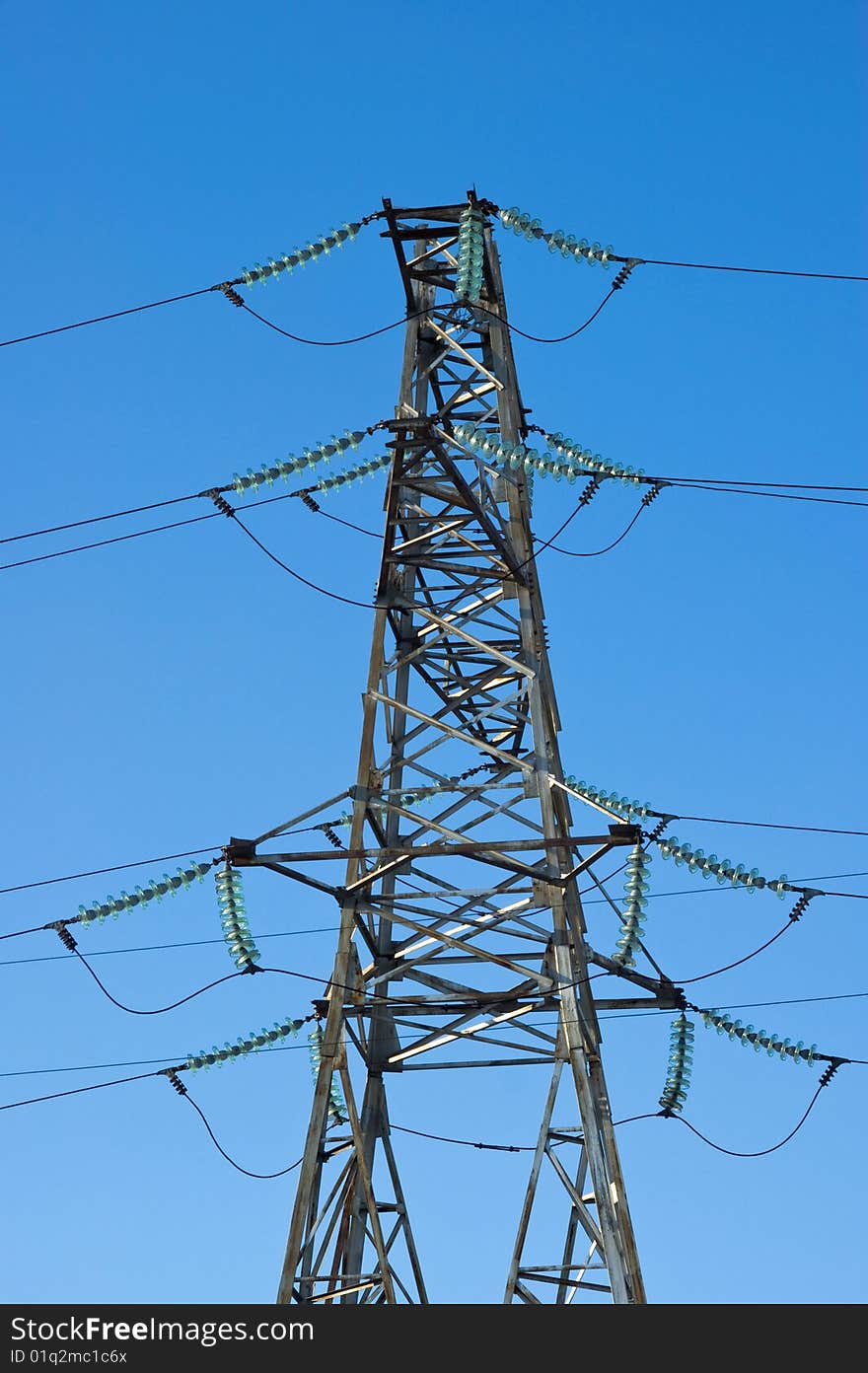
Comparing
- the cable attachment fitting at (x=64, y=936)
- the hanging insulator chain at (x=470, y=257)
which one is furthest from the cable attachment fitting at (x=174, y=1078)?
the hanging insulator chain at (x=470, y=257)

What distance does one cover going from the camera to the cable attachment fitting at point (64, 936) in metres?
22.8

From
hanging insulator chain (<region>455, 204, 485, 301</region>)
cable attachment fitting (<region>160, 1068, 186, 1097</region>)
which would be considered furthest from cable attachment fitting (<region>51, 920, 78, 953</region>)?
hanging insulator chain (<region>455, 204, 485, 301</region>)

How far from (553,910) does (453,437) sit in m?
5.89

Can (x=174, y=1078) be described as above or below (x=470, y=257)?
below

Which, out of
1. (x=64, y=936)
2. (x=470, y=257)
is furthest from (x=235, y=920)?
(x=470, y=257)

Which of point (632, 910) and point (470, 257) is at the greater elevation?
point (470, 257)

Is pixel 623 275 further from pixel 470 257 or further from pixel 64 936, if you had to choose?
pixel 64 936

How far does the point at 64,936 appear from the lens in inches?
899

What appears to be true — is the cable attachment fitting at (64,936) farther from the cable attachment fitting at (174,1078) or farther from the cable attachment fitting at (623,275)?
the cable attachment fitting at (623,275)

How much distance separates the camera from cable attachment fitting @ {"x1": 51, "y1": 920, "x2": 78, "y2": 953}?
22812mm

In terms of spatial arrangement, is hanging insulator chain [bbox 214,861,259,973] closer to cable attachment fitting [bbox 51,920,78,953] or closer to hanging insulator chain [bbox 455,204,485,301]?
cable attachment fitting [bbox 51,920,78,953]
